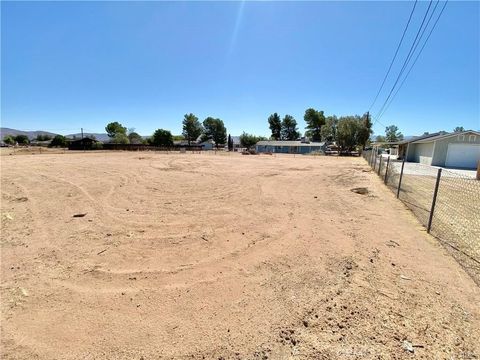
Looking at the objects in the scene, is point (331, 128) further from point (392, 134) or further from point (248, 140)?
point (392, 134)

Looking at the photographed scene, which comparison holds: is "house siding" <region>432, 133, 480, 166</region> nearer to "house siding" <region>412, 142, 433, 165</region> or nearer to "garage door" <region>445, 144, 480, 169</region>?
"garage door" <region>445, 144, 480, 169</region>

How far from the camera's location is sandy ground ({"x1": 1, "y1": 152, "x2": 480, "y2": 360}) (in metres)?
2.35

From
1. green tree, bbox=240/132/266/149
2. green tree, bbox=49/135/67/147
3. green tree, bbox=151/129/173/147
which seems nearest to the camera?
green tree, bbox=151/129/173/147

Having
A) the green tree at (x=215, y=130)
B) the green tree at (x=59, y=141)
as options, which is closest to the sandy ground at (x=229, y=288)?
the green tree at (x=215, y=130)

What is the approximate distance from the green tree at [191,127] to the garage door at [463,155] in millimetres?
72253

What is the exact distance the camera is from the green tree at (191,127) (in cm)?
8325

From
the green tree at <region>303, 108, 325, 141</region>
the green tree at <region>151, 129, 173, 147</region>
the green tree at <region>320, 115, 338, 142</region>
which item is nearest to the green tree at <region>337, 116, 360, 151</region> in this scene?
the green tree at <region>320, 115, 338, 142</region>

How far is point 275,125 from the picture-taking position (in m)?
88.4

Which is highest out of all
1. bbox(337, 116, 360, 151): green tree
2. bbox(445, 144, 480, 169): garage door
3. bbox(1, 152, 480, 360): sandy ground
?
bbox(337, 116, 360, 151): green tree

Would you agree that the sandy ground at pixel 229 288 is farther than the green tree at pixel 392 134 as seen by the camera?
No

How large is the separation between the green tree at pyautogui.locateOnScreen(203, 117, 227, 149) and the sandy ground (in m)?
82.0

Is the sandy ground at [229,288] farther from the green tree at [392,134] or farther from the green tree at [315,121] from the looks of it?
the green tree at [392,134]

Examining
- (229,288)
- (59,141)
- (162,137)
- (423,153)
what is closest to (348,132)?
(423,153)

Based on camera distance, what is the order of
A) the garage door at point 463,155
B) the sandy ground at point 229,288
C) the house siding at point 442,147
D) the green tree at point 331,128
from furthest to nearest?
the green tree at point 331,128
the house siding at point 442,147
the garage door at point 463,155
the sandy ground at point 229,288
